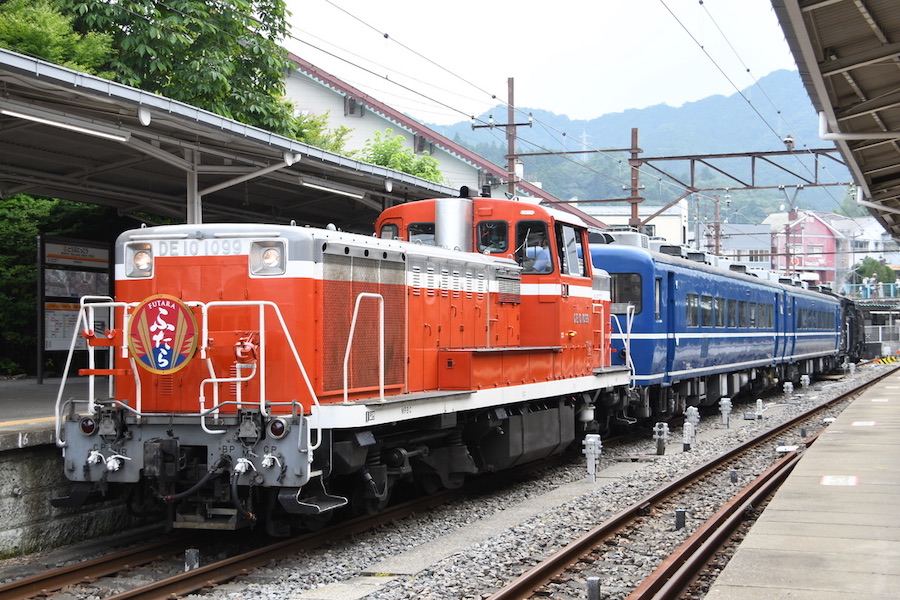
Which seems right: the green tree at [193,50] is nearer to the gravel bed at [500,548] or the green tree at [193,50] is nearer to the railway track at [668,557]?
the gravel bed at [500,548]

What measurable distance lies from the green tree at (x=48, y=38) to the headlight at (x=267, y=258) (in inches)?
408

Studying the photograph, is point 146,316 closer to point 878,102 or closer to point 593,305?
point 593,305

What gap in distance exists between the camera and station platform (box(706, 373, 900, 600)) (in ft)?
19.0

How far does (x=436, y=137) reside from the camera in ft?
126

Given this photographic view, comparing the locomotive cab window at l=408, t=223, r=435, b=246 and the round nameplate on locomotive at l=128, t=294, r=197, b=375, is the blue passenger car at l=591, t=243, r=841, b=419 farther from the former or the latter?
the round nameplate on locomotive at l=128, t=294, r=197, b=375

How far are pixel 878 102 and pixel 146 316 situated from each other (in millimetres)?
8734

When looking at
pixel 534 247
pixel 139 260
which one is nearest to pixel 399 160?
pixel 534 247

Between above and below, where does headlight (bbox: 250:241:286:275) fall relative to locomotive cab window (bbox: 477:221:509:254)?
below

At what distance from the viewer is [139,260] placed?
8.25 m

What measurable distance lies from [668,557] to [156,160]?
8.06 m

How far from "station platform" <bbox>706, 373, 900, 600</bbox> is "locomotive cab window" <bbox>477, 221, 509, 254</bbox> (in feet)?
13.2

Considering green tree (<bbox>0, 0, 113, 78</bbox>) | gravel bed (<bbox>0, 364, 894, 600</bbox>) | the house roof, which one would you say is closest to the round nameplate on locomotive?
gravel bed (<bbox>0, 364, 894, 600</bbox>)

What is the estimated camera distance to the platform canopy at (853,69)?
923 centimetres

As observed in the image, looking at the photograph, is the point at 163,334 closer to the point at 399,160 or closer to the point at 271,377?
the point at 271,377
